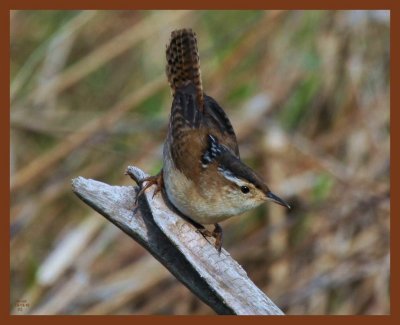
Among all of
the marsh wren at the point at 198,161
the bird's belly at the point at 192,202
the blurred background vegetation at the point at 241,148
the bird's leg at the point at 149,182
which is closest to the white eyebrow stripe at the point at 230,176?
the marsh wren at the point at 198,161

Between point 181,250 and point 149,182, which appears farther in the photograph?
point 149,182

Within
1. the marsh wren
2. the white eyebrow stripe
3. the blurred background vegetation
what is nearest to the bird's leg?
the marsh wren

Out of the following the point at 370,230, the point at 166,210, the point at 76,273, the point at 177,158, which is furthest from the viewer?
the point at 370,230

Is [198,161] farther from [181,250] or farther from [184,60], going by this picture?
[181,250]

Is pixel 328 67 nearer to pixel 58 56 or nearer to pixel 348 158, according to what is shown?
pixel 348 158

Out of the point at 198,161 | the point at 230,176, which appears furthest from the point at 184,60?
the point at 230,176

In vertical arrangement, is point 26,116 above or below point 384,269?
above

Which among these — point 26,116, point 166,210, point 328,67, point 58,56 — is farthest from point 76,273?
point 328,67

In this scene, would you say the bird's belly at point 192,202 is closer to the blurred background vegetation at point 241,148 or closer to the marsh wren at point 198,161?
the marsh wren at point 198,161
